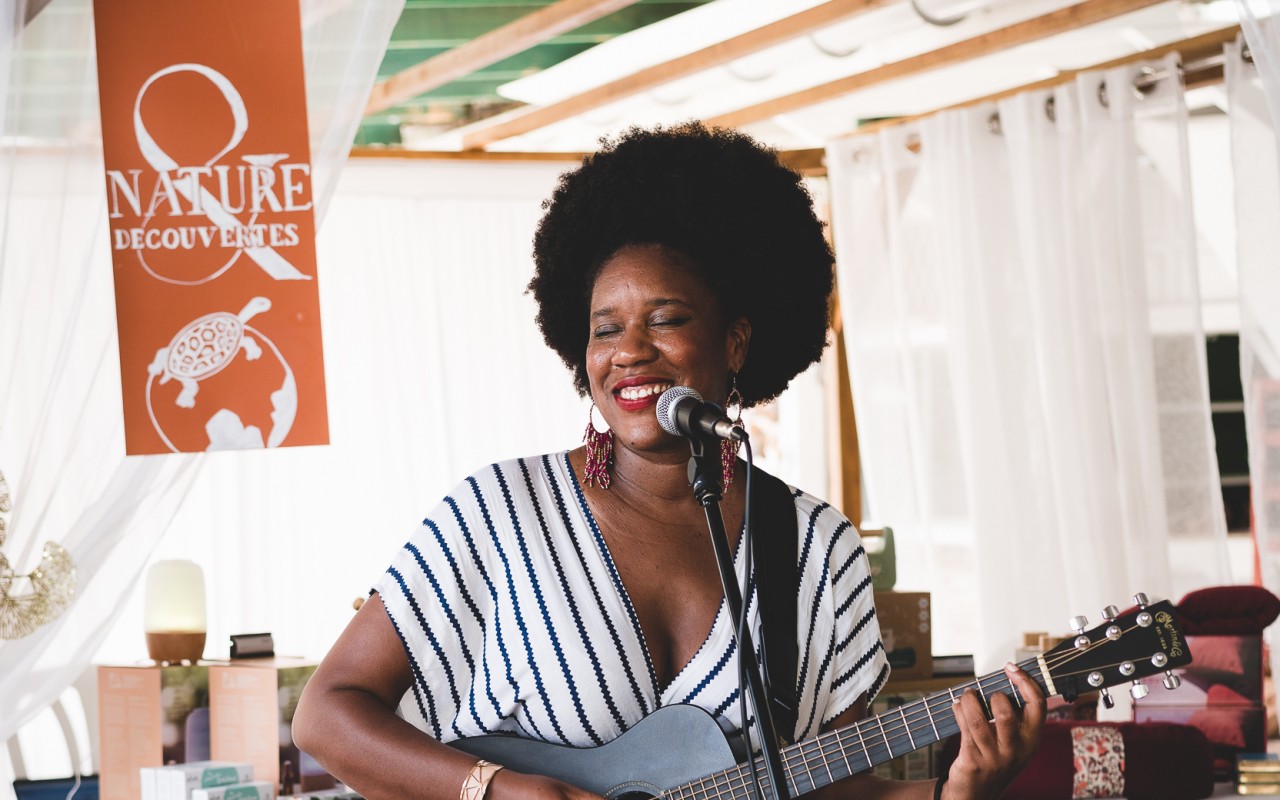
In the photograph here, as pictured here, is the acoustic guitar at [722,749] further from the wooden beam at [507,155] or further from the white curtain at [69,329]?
the wooden beam at [507,155]

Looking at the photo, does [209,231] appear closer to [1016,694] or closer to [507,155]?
[1016,694]

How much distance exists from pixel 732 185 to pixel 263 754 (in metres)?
1.62

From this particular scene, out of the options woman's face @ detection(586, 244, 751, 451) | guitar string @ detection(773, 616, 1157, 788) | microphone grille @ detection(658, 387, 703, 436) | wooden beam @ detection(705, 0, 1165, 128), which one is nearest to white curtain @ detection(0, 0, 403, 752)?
woman's face @ detection(586, 244, 751, 451)

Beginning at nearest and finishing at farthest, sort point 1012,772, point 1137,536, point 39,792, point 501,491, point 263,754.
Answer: point 1012,772, point 501,491, point 263,754, point 39,792, point 1137,536

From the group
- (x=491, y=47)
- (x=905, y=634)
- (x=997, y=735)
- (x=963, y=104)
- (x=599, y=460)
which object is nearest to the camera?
(x=997, y=735)

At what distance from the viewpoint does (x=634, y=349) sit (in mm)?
1935

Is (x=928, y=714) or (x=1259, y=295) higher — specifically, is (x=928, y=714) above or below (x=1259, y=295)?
below

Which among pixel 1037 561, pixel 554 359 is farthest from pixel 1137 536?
pixel 554 359

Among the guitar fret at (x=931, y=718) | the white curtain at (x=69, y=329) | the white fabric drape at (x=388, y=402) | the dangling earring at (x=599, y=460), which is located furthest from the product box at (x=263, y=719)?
the white fabric drape at (x=388, y=402)

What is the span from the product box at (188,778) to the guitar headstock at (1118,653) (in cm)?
177

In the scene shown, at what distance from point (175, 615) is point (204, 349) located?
859mm

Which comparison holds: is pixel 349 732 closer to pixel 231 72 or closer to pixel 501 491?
pixel 501 491

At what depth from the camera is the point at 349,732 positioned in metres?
1.87

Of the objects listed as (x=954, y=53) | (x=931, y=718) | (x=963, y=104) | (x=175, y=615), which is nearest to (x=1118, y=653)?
(x=931, y=718)
